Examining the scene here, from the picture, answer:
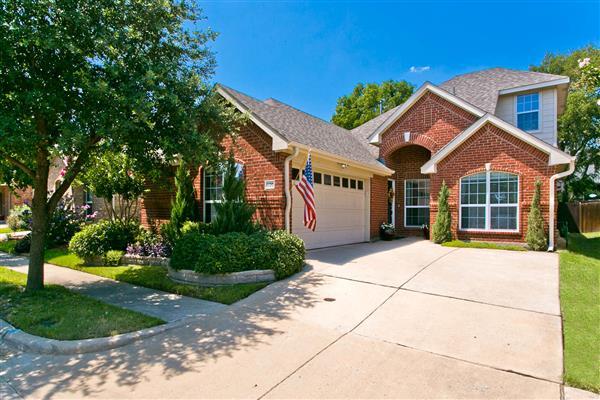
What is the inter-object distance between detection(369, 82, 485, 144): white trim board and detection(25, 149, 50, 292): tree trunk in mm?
13016

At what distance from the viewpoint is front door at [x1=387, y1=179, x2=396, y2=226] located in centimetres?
1639

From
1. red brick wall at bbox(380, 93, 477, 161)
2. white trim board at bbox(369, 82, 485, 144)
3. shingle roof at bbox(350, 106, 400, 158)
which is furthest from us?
shingle roof at bbox(350, 106, 400, 158)

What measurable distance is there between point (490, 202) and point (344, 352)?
411 inches

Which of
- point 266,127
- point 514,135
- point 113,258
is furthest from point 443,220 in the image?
point 113,258

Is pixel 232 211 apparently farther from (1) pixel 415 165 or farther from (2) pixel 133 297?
(1) pixel 415 165

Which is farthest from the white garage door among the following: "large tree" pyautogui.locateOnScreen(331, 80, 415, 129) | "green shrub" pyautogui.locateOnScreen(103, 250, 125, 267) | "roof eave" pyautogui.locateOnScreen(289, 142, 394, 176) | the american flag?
"large tree" pyautogui.locateOnScreen(331, 80, 415, 129)

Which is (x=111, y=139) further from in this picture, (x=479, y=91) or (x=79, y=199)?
(x=479, y=91)

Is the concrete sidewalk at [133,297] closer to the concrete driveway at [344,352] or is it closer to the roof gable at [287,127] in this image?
the concrete driveway at [344,352]

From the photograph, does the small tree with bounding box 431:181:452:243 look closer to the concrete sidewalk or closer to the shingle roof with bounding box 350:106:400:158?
the shingle roof with bounding box 350:106:400:158

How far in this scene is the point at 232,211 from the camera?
862 cm

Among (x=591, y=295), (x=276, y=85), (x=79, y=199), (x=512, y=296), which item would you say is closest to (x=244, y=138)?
(x=512, y=296)

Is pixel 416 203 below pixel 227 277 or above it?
above

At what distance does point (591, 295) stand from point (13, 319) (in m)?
9.89

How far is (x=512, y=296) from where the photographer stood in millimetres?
6109
